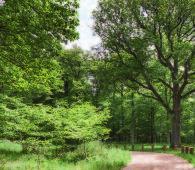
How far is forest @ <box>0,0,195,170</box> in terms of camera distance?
43.3 feet

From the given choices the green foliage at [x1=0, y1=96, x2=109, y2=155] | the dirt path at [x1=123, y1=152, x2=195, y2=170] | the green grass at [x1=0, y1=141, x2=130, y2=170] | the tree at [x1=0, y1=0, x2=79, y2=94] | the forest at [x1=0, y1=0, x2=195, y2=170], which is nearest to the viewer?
the tree at [x1=0, y1=0, x2=79, y2=94]

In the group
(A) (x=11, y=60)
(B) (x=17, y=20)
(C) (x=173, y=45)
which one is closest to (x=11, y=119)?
(A) (x=11, y=60)

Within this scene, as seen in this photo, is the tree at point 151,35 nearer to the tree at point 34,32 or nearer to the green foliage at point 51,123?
the green foliage at point 51,123

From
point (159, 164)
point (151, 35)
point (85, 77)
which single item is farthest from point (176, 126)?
point (85, 77)

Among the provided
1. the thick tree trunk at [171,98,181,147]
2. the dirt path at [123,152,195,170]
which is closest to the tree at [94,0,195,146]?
the thick tree trunk at [171,98,181,147]

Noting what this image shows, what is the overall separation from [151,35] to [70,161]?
16.3 metres

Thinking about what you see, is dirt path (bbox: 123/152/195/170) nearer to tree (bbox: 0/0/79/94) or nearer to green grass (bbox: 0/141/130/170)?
green grass (bbox: 0/141/130/170)

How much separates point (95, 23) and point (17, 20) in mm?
25373

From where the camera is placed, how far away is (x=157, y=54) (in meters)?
37.4

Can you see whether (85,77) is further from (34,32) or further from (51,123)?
(34,32)

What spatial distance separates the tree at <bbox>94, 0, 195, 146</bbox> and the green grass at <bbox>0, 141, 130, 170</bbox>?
1260cm

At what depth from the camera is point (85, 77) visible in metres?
53.2

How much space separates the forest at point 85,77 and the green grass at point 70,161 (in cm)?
7

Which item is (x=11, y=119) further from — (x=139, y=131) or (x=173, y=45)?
(x=139, y=131)
